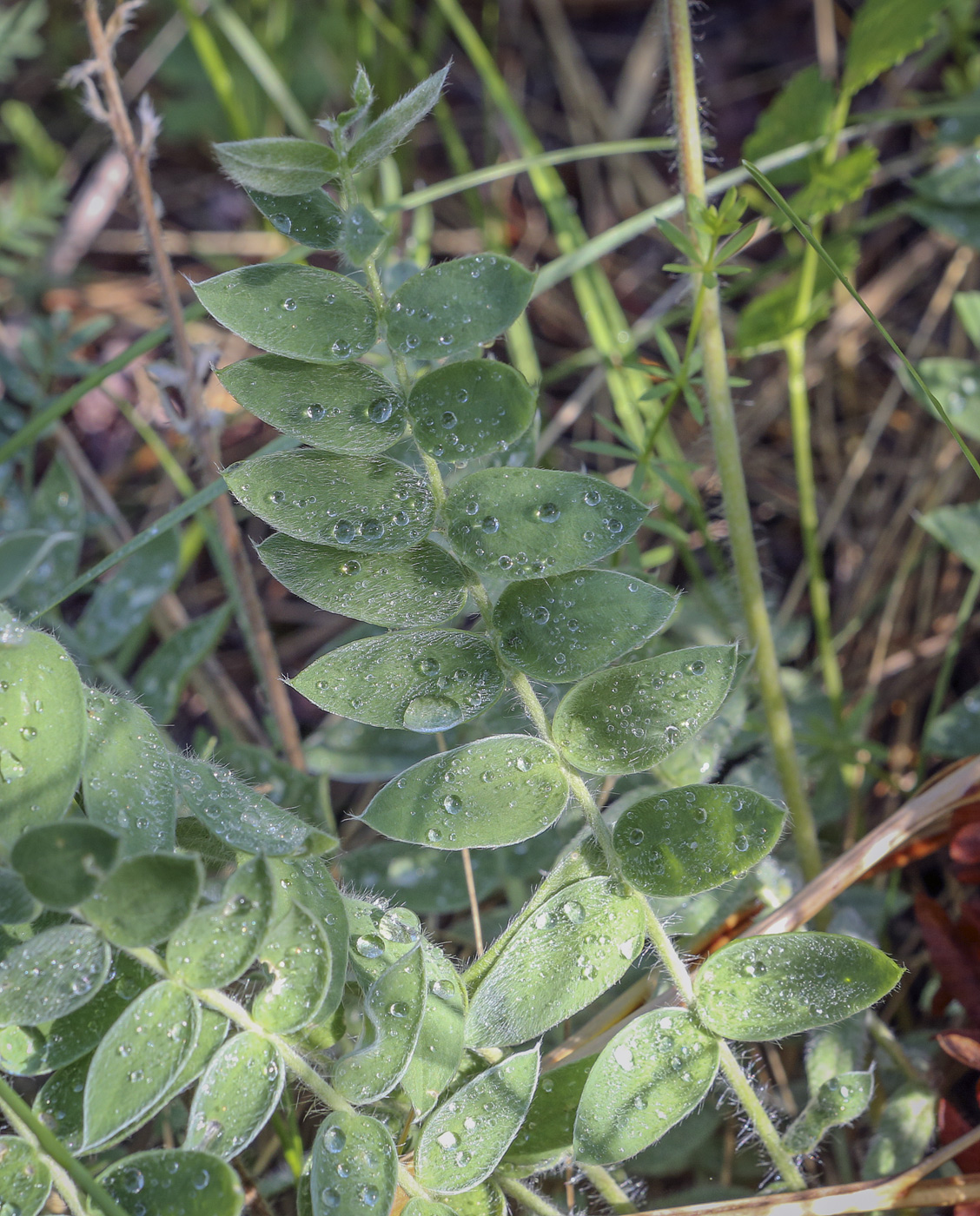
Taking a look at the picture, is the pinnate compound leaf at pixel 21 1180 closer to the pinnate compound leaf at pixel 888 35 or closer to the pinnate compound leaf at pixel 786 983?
the pinnate compound leaf at pixel 786 983

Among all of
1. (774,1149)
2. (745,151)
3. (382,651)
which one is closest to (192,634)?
(382,651)

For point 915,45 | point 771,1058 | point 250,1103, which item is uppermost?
point 915,45

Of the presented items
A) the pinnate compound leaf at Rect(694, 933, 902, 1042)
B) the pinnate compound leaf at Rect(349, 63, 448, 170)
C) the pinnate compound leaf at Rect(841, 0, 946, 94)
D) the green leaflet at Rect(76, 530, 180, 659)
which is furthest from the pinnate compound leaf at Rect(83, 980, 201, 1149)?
the pinnate compound leaf at Rect(841, 0, 946, 94)

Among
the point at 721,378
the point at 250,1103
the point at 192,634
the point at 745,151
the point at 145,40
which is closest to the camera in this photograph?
the point at 250,1103

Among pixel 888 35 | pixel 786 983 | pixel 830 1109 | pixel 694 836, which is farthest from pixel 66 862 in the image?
pixel 888 35

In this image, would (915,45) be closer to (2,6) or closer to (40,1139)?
(40,1139)

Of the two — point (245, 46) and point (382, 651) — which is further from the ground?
point (245, 46)

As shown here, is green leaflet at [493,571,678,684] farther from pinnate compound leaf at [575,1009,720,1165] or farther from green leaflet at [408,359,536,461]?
pinnate compound leaf at [575,1009,720,1165]
